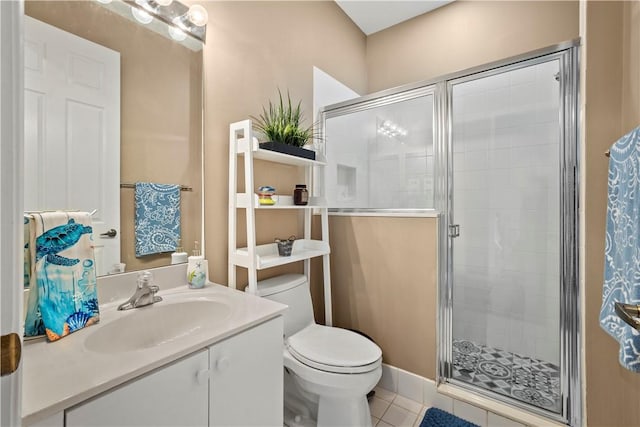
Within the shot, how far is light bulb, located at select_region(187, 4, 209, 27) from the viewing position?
1262 millimetres

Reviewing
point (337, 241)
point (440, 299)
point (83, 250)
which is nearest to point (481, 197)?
point (440, 299)

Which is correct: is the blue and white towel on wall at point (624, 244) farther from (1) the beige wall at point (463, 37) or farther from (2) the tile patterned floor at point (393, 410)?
(1) the beige wall at point (463, 37)

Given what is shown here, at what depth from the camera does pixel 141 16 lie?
3.79 feet

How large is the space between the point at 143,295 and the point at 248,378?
49cm

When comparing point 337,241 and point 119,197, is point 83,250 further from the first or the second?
point 337,241

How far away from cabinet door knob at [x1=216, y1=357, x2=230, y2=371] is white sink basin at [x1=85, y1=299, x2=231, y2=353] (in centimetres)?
13

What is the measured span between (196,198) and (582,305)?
5.94 ft

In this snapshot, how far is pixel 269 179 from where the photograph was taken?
171 centimetres

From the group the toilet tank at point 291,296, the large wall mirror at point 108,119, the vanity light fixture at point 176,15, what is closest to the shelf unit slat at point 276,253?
the toilet tank at point 291,296

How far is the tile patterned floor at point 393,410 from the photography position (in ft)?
4.99

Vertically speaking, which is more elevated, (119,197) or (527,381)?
(119,197)

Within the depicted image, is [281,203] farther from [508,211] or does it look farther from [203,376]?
[508,211]

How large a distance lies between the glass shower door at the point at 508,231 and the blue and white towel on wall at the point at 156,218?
1.47 m

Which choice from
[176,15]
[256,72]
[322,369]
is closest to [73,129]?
[176,15]
